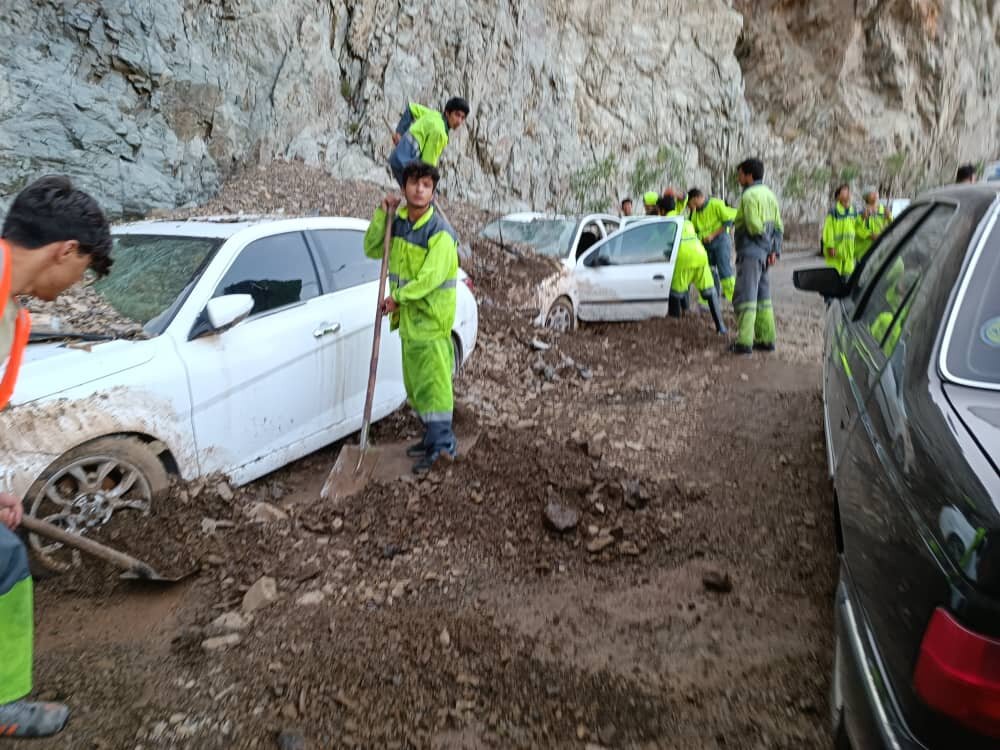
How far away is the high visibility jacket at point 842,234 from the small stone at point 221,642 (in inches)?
367

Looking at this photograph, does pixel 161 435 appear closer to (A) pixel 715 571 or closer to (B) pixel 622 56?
(A) pixel 715 571

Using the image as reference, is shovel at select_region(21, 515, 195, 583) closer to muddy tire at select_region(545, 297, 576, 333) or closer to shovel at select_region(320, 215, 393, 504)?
shovel at select_region(320, 215, 393, 504)

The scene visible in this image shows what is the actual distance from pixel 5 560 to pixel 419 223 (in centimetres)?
279

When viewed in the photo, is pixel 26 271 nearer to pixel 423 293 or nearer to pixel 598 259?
pixel 423 293

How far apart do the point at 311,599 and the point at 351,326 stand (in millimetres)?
1747

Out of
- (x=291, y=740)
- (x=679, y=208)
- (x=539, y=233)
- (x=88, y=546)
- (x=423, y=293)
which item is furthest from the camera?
(x=679, y=208)

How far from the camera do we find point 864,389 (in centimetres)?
240

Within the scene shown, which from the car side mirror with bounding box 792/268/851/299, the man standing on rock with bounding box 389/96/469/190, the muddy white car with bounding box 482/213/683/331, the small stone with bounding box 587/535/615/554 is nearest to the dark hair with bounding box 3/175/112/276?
the small stone with bounding box 587/535/615/554

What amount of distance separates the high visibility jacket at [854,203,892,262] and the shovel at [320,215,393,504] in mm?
7777

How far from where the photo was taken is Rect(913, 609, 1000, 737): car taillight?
1270 mm

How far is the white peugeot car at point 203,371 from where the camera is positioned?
2.90 metres

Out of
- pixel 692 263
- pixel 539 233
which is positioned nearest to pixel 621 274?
pixel 692 263

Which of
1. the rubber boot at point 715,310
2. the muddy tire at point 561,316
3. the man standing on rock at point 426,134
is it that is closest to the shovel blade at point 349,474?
the man standing on rock at point 426,134

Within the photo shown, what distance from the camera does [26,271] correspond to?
6.08 feet
